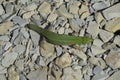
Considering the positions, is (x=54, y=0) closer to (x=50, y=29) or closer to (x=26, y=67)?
(x=50, y=29)

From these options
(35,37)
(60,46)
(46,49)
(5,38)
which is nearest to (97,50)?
(60,46)

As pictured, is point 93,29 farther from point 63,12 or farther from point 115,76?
point 115,76

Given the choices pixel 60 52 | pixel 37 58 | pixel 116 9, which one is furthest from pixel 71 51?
pixel 116 9

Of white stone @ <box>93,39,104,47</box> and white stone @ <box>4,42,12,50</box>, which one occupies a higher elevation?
white stone @ <box>93,39,104,47</box>

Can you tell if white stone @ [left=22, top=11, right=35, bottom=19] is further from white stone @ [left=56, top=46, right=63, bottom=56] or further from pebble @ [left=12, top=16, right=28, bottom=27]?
white stone @ [left=56, top=46, right=63, bottom=56]

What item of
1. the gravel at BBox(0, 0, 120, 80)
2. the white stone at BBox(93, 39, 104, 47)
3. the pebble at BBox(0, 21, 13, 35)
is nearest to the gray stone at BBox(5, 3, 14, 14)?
the gravel at BBox(0, 0, 120, 80)

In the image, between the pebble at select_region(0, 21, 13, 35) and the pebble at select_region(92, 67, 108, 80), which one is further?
the pebble at select_region(0, 21, 13, 35)

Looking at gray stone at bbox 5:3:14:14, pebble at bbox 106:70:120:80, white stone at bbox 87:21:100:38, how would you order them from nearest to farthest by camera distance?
pebble at bbox 106:70:120:80
white stone at bbox 87:21:100:38
gray stone at bbox 5:3:14:14
